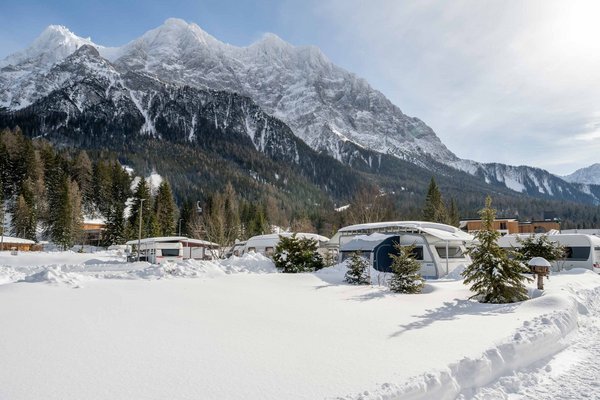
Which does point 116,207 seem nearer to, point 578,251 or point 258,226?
point 258,226

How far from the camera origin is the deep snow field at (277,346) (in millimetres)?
4996

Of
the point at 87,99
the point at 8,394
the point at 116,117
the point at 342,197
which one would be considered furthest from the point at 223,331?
the point at 87,99

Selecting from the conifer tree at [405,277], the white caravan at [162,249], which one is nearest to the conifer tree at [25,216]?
the white caravan at [162,249]

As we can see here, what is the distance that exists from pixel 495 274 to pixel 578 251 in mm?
19543

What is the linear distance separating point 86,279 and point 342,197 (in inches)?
6774

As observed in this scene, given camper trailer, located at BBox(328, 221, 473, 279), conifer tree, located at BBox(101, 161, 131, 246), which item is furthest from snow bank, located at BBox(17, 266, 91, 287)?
conifer tree, located at BBox(101, 161, 131, 246)

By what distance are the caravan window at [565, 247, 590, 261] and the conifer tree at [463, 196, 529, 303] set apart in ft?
59.5

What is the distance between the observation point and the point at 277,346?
6.93 metres

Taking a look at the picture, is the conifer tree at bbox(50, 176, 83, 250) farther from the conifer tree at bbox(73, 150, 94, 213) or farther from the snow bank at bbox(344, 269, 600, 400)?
the snow bank at bbox(344, 269, 600, 400)

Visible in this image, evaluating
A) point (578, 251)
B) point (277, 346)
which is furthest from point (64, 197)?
point (578, 251)

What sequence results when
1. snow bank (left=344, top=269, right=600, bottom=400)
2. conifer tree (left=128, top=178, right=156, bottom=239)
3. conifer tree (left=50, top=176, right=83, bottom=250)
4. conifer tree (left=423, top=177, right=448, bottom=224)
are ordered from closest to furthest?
snow bank (left=344, top=269, right=600, bottom=400), conifer tree (left=423, top=177, right=448, bottom=224), conifer tree (left=50, top=176, right=83, bottom=250), conifer tree (left=128, top=178, right=156, bottom=239)

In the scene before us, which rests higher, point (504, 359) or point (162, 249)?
point (162, 249)

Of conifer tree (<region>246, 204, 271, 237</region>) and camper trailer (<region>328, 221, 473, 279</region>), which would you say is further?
conifer tree (<region>246, 204, 271, 237</region>)

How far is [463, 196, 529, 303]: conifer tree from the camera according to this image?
13.6m
